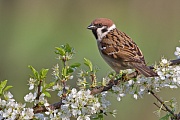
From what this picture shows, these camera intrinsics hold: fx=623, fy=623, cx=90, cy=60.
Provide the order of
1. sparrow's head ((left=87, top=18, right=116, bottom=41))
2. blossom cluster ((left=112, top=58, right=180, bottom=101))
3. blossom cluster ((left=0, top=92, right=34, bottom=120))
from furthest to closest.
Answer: sparrow's head ((left=87, top=18, right=116, bottom=41)) → blossom cluster ((left=112, top=58, right=180, bottom=101)) → blossom cluster ((left=0, top=92, right=34, bottom=120))

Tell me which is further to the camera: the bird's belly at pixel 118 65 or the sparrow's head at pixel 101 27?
the sparrow's head at pixel 101 27

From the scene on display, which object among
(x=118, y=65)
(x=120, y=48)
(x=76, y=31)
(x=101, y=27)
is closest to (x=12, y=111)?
(x=118, y=65)

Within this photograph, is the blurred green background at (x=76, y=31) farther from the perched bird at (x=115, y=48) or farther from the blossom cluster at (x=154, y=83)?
the blossom cluster at (x=154, y=83)

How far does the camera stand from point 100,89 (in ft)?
7.66

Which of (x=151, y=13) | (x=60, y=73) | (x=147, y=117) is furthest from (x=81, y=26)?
(x=60, y=73)

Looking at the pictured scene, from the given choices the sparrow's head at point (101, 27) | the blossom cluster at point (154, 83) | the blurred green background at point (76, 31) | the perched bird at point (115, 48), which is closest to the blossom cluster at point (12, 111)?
the blossom cluster at point (154, 83)

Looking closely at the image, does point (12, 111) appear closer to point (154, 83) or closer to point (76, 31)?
point (154, 83)

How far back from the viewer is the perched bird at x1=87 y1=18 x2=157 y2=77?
3.26 m

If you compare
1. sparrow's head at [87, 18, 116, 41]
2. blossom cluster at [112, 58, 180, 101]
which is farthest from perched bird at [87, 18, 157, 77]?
blossom cluster at [112, 58, 180, 101]

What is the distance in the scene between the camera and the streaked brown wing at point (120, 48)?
3305mm

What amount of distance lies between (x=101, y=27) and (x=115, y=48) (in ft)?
0.62

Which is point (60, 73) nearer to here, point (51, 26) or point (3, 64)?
point (3, 64)

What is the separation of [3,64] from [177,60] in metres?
3.44

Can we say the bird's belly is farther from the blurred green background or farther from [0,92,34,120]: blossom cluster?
the blurred green background
